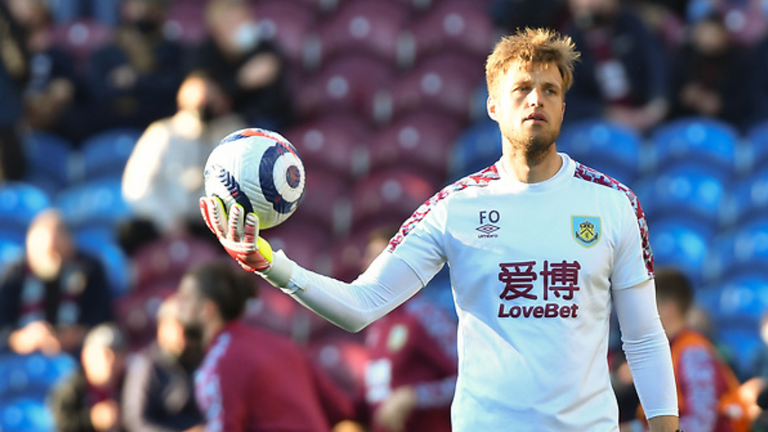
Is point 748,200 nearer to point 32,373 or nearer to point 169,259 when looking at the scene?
point 169,259

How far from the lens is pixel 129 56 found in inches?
411

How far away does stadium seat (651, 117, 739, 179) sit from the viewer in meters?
8.66

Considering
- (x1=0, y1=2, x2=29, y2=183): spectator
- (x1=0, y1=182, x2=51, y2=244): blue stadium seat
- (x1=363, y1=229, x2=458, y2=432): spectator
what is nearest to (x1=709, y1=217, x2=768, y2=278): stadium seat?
(x1=363, y1=229, x2=458, y2=432): spectator

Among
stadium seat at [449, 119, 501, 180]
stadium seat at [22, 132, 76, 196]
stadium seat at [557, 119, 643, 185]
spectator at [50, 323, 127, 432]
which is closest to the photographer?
spectator at [50, 323, 127, 432]

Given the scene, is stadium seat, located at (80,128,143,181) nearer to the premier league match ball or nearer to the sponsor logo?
the premier league match ball

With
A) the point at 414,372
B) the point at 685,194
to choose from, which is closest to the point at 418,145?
the point at 685,194

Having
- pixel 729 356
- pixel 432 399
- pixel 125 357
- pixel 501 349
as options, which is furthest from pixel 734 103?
pixel 501 349

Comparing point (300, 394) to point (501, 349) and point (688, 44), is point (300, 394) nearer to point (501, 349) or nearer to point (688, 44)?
point (501, 349)

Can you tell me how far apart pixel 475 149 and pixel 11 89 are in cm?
395

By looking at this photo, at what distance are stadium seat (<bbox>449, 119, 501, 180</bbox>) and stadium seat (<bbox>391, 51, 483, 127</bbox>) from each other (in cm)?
34

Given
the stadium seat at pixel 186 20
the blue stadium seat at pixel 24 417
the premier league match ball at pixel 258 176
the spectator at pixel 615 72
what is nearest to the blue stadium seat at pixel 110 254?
the blue stadium seat at pixel 24 417

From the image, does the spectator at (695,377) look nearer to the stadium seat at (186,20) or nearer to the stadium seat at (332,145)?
the stadium seat at (332,145)

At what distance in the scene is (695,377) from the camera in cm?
511

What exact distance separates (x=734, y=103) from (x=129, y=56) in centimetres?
504
